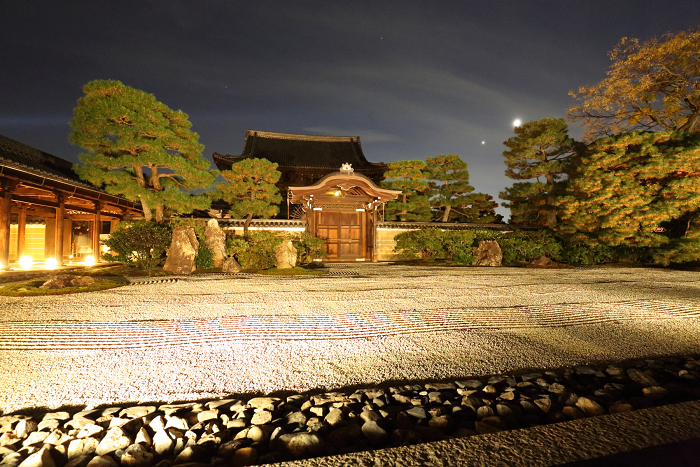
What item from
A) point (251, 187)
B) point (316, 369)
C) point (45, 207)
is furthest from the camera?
point (251, 187)

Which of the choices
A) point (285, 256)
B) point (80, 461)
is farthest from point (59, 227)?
point (80, 461)

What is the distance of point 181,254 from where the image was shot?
8.43 meters

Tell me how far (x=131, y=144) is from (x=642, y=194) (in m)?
16.3

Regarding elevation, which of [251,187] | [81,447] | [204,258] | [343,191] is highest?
[251,187]

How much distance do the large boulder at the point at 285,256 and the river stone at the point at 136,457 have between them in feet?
24.9

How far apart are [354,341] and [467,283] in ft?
14.1

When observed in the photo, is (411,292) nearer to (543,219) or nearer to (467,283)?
(467,283)

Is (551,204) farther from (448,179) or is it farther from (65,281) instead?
(65,281)

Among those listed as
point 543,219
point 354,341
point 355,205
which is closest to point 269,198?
point 355,205

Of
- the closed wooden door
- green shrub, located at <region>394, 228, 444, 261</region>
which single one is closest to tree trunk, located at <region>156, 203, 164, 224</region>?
the closed wooden door

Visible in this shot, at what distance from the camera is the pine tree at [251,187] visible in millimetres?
13086

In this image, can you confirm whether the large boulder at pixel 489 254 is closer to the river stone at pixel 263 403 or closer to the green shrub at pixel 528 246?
the green shrub at pixel 528 246

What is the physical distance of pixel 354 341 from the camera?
9.67 ft

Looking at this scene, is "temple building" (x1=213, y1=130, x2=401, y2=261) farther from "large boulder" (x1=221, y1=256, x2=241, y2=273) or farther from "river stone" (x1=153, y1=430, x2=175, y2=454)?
"river stone" (x1=153, y1=430, x2=175, y2=454)
